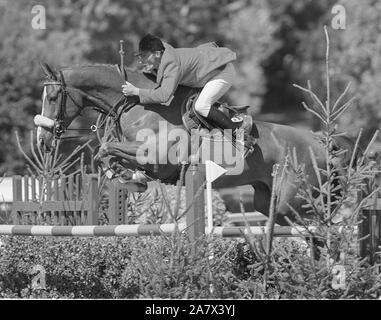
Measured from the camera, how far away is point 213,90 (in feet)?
24.5

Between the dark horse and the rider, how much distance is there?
0.52ft

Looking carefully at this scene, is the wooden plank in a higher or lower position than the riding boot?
lower

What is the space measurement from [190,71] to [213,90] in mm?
224

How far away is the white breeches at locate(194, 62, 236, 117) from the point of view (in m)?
7.41

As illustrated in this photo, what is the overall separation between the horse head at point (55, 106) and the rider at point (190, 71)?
1.41 ft

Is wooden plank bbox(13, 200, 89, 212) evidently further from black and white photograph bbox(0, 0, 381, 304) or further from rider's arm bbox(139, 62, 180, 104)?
rider's arm bbox(139, 62, 180, 104)

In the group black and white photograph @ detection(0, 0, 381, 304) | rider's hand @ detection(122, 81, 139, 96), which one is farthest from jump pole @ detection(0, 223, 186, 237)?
rider's hand @ detection(122, 81, 139, 96)

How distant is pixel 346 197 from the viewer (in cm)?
503
